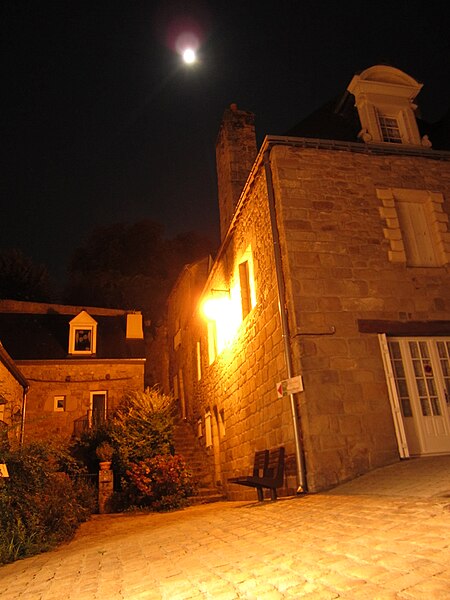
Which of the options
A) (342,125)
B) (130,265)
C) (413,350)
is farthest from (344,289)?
(130,265)

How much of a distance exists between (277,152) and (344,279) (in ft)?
7.82

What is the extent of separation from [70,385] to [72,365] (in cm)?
77

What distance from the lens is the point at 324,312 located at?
675 centimetres

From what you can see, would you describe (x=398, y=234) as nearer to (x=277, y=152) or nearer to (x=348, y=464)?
(x=277, y=152)

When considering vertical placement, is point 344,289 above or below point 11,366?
below

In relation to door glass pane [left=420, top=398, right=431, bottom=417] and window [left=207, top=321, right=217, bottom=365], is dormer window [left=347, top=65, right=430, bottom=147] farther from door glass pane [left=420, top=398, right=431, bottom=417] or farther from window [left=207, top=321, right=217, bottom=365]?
window [left=207, top=321, right=217, bottom=365]

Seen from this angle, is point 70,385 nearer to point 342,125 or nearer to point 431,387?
point 342,125

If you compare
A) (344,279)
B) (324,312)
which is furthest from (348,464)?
(344,279)

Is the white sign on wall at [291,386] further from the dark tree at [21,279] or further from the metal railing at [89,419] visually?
the dark tree at [21,279]

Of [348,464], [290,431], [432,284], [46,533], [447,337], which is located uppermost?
[432,284]

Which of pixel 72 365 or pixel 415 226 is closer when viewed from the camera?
pixel 415 226

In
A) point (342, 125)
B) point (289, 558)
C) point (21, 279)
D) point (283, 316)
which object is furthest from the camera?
point (21, 279)

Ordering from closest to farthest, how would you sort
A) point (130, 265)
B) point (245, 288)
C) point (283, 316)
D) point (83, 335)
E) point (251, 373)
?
point (283, 316)
point (251, 373)
point (245, 288)
point (83, 335)
point (130, 265)

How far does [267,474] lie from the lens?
22.9 feet
